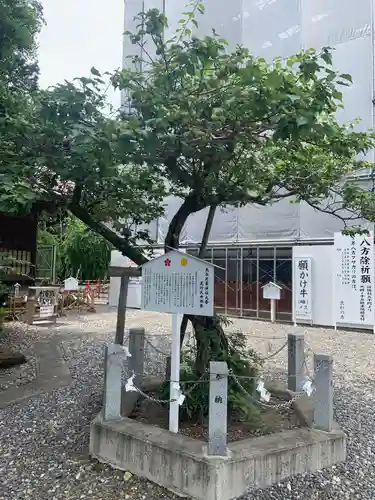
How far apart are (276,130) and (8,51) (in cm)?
327

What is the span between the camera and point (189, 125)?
336cm

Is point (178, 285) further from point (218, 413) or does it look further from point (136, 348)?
point (136, 348)

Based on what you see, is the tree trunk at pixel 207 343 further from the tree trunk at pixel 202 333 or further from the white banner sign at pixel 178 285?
the white banner sign at pixel 178 285

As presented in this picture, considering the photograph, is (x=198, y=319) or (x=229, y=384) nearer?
(x=229, y=384)

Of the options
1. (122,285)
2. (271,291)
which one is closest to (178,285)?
(122,285)

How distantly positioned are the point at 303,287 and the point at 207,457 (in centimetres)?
909

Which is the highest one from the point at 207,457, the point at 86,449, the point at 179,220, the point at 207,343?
the point at 179,220

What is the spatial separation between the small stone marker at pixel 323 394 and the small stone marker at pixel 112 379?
1.80m

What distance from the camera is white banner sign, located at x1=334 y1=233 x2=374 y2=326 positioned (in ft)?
33.9

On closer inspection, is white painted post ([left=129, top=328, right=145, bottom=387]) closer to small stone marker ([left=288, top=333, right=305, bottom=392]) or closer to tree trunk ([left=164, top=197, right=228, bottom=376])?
tree trunk ([left=164, top=197, right=228, bottom=376])

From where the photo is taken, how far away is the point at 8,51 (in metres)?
4.44

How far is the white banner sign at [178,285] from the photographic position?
11.3 feet

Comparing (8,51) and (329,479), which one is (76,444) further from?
(8,51)

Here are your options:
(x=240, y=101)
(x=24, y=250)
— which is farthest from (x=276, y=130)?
(x=24, y=250)
